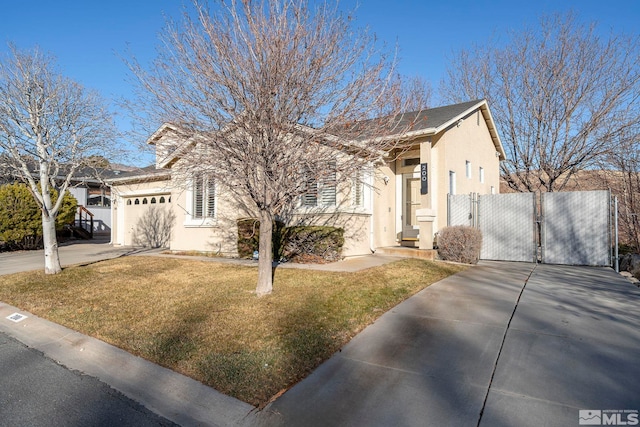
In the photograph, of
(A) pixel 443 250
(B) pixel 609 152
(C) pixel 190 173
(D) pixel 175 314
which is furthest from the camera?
(B) pixel 609 152

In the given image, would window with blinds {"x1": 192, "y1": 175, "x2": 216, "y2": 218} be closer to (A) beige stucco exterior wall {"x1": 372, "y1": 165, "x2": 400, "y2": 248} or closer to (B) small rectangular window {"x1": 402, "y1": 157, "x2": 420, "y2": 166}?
(A) beige stucco exterior wall {"x1": 372, "y1": 165, "x2": 400, "y2": 248}

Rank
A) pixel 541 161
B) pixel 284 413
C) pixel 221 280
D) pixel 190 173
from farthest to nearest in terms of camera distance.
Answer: pixel 541 161
pixel 221 280
pixel 190 173
pixel 284 413

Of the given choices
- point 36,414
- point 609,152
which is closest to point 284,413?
point 36,414

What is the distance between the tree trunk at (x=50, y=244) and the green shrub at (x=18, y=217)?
8.72 m

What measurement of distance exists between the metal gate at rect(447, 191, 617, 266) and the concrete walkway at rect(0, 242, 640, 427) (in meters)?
4.56

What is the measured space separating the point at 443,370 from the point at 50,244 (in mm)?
9292

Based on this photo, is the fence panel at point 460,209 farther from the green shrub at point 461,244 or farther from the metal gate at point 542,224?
the green shrub at point 461,244

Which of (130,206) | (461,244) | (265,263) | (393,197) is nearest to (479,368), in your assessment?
(265,263)

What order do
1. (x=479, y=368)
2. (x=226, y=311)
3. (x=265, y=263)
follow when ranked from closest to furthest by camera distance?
1. (x=479, y=368)
2. (x=226, y=311)
3. (x=265, y=263)

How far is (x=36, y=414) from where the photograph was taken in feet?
10.6

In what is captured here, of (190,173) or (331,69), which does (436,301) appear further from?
(190,173)

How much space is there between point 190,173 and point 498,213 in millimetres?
8964

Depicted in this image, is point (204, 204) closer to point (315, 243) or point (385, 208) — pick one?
point (315, 243)

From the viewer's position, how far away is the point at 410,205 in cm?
1302
